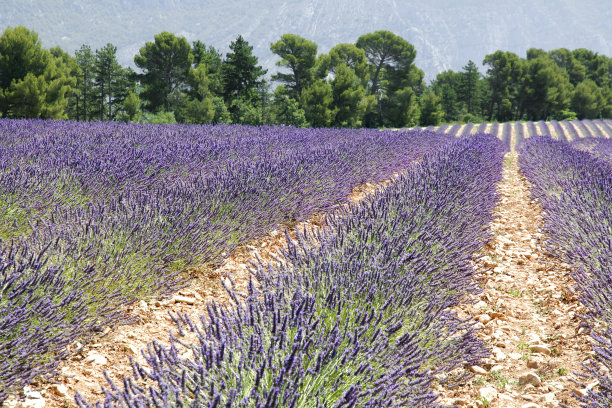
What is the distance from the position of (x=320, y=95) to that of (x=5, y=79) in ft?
57.8

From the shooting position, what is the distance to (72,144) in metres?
5.53

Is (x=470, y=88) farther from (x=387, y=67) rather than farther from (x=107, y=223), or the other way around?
(x=107, y=223)

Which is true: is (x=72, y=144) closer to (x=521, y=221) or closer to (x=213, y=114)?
(x=521, y=221)

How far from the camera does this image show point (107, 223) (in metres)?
2.67

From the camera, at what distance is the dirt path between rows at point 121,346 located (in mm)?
1721

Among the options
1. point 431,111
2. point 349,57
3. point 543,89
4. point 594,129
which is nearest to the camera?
point 594,129

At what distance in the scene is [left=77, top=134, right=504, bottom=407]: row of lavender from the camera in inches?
50.2

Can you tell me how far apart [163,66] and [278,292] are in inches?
1282

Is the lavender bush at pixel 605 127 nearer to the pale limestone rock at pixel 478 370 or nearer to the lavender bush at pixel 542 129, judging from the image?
the lavender bush at pixel 542 129

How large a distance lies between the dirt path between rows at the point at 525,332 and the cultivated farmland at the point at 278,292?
1 cm

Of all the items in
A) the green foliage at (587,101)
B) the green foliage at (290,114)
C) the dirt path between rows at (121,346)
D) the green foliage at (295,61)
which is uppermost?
the green foliage at (295,61)

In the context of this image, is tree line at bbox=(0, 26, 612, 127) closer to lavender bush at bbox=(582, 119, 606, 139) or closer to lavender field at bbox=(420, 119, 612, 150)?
lavender field at bbox=(420, 119, 612, 150)

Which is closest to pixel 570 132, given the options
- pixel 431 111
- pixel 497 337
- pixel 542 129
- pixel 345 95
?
pixel 542 129

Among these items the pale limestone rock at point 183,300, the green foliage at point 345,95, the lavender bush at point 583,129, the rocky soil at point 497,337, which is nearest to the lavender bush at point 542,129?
the lavender bush at point 583,129
